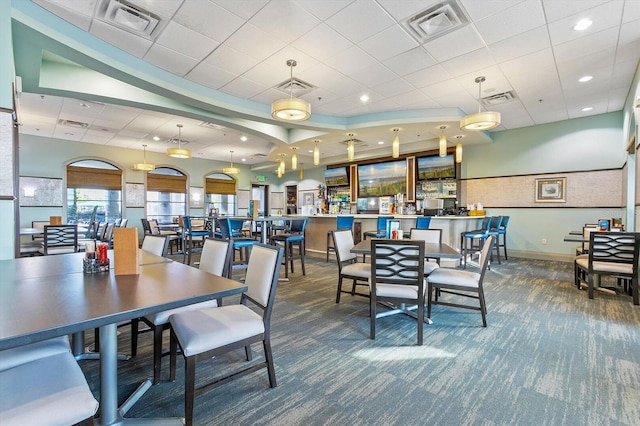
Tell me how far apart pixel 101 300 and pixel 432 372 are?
6.93ft

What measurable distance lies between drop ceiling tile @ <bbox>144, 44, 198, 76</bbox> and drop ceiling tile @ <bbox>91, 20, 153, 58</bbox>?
8 cm

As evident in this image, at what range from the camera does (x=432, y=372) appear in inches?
83.7

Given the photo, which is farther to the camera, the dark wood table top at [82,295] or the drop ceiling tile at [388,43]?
the drop ceiling tile at [388,43]

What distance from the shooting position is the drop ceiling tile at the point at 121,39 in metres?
3.19

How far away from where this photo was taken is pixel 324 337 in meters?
2.70

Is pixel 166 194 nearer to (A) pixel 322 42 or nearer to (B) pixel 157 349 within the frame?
(A) pixel 322 42

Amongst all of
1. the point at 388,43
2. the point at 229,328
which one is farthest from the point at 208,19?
the point at 229,328

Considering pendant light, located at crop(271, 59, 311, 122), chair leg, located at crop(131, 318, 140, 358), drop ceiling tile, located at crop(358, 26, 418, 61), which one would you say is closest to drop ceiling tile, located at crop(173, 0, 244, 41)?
pendant light, located at crop(271, 59, 311, 122)

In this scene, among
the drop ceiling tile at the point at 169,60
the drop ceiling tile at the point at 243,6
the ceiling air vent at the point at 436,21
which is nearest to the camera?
the drop ceiling tile at the point at 243,6

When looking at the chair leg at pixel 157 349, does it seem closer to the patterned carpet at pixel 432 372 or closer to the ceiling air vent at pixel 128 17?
the patterned carpet at pixel 432 372

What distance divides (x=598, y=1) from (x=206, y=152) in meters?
9.43

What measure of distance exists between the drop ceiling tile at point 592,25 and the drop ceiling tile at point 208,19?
3.46m

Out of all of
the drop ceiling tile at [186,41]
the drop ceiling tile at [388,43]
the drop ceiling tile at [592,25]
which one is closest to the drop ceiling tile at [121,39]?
the drop ceiling tile at [186,41]

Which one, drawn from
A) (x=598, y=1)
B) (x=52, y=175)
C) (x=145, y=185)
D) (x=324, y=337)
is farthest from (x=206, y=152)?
(x=598, y=1)
